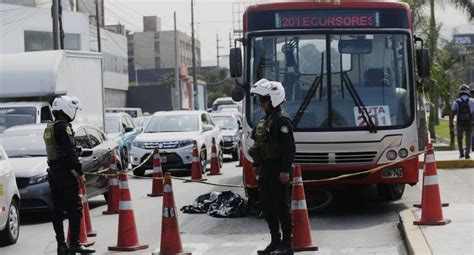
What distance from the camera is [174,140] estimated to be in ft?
69.4

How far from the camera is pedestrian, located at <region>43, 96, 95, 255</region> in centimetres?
931

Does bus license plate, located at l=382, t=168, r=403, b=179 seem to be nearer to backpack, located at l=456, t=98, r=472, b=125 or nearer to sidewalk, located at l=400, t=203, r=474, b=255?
sidewalk, located at l=400, t=203, r=474, b=255

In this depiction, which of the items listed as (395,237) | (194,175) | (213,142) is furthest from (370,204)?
(213,142)

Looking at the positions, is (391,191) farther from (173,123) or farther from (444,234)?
(173,123)

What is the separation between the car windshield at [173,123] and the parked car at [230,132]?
123 inches

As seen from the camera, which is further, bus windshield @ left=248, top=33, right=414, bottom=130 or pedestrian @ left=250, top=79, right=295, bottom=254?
bus windshield @ left=248, top=33, right=414, bottom=130

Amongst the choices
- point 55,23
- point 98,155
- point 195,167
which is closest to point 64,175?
point 98,155

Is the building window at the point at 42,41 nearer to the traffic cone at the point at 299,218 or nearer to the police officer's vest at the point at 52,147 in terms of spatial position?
the police officer's vest at the point at 52,147

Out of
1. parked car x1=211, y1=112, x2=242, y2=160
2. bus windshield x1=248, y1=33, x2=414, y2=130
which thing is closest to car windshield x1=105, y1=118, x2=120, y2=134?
parked car x1=211, y1=112, x2=242, y2=160

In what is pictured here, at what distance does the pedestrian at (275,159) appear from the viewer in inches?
343

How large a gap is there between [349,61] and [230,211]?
291cm

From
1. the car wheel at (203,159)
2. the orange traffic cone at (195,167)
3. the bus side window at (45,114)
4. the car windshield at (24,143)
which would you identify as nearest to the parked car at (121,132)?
the car wheel at (203,159)

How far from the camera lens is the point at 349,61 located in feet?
40.7

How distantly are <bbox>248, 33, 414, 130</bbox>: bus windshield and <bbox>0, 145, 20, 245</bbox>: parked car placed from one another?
147 inches
